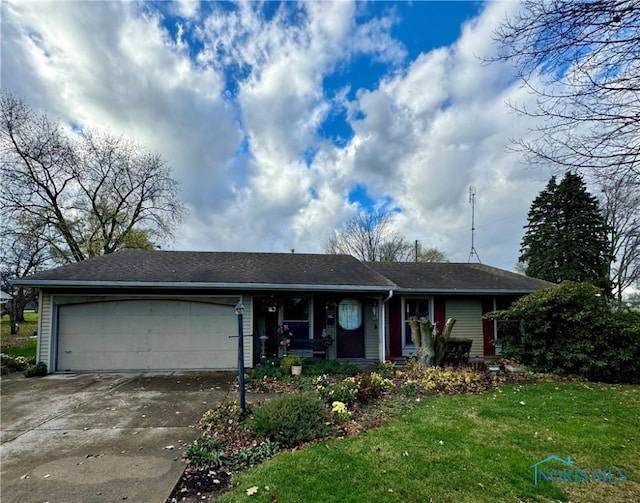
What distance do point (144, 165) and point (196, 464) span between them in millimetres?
21406

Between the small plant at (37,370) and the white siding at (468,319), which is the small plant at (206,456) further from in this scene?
the white siding at (468,319)

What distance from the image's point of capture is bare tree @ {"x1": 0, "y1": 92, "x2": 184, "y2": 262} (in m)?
16.5

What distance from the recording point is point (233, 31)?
8.58 m

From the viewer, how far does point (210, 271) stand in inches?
389

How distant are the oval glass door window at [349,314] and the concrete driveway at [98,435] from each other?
13.3 feet

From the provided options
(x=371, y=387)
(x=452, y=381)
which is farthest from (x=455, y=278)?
(x=371, y=387)

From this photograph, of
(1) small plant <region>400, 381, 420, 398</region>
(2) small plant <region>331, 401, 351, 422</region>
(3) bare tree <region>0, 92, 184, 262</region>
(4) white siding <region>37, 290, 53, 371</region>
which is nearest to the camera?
(2) small plant <region>331, 401, 351, 422</region>

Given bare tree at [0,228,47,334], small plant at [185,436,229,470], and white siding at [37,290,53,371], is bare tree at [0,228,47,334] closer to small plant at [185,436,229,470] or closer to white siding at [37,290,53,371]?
white siding at [37,290,53,371]

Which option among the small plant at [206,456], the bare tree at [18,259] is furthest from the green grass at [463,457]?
the bare tree at [18,259]

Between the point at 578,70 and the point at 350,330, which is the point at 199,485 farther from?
the point at 350,330

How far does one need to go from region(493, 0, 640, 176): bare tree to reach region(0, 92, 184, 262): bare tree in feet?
70.0

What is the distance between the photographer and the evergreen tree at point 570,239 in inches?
811

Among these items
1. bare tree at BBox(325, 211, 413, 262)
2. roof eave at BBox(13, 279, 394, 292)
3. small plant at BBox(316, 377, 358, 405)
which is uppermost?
bare tree at BBox(325, 211, 413, 262)

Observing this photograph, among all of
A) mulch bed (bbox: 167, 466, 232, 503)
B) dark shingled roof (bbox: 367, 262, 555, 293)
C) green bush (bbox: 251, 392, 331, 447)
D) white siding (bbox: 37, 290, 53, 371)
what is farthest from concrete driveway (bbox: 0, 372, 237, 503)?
dark shingled roof (bbox: 367, 262, 555, 293)
